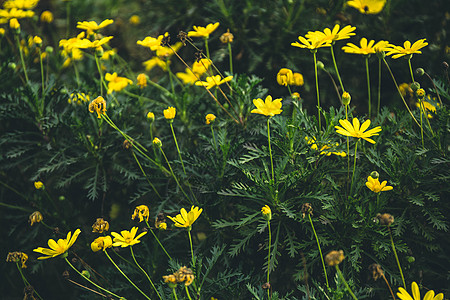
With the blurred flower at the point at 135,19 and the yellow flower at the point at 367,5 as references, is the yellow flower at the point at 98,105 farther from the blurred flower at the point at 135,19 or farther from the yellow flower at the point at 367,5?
the blurred flower at the point at 135,19

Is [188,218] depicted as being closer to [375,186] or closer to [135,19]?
[375,186]

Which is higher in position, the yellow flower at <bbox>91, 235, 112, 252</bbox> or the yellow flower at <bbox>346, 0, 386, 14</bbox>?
the yellow flower at <bbox>346, 0, 386, 14</bbox>

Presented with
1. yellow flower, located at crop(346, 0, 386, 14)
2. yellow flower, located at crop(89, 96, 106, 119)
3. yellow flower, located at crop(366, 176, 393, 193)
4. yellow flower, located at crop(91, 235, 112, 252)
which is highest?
yellow flower, located at crop(346, 0, 386, 14)

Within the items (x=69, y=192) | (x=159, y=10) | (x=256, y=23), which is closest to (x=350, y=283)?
(x=69, y=192)

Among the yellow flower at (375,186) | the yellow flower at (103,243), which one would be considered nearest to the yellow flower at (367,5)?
the yellow flower at (375,186)

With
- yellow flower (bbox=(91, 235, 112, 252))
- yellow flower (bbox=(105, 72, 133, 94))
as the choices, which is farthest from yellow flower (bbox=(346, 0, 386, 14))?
yellow flower (bbox=(91, 235, 112, 252))

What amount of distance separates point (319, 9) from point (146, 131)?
4.23 feet

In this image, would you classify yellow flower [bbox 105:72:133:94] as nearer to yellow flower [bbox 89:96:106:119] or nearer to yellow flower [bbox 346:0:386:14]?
yellow flower [bbox 89:96:106:119]

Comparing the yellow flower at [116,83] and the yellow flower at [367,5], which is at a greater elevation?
the yellow flower at [367,5]

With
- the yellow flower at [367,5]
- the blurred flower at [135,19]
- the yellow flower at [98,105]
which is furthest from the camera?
the blurred flower at [135,19]

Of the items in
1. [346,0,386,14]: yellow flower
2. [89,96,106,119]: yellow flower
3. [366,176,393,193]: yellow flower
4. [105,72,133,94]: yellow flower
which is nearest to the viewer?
[366,176,393,193]: yellow flower

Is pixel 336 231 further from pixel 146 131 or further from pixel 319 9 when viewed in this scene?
pixel 319 9

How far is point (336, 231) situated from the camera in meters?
1.57

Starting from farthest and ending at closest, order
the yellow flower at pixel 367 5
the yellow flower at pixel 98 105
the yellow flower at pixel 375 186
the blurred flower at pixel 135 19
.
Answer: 1. the blurred flower at pixel 135 19
2. the yellow flower at pixel 367 5
3. the yellow flower at pixel 98 105
4. the yellow flower at pixel 375 186
